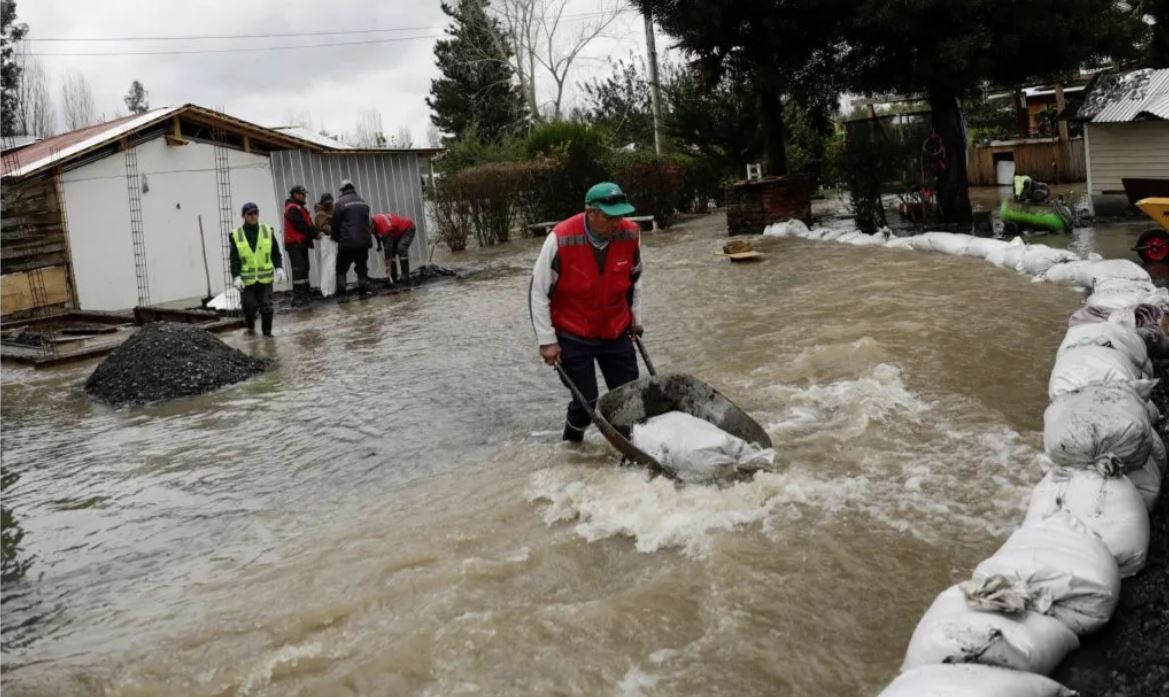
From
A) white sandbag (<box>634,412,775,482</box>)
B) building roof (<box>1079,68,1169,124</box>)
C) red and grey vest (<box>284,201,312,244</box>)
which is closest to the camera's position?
white sandbag (<box>634,412,775,482</box>)

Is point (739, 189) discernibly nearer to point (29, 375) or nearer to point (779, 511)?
point (29, 375)

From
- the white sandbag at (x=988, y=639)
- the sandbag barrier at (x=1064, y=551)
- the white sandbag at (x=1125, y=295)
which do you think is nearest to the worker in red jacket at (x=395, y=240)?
the white sandbag at (x=1125, y=295)

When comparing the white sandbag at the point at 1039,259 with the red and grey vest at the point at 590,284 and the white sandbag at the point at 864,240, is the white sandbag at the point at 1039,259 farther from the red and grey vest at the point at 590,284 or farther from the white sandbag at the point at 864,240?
the red and grey vest at the point at 590,284

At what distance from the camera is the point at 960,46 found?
13508 mm

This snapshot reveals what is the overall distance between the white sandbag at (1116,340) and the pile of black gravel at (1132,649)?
244 cm

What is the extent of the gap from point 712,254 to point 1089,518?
1187 centimetres

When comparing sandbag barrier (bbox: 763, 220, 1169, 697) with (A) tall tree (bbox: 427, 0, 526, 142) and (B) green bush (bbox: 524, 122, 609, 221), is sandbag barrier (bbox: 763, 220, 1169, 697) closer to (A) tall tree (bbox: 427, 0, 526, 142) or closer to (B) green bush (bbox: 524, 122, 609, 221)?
(B) green bush (bbox: 524, 122, 609, 221)

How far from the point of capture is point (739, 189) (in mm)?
17453

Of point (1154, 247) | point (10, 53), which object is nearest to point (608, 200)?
point (1154, 247)

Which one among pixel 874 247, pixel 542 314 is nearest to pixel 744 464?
pixel 542 314

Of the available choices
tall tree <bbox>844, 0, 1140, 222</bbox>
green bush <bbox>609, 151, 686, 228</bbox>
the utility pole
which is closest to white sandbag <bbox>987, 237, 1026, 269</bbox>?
tall tree <bbox>844, 0, 1140, 222</bbox>

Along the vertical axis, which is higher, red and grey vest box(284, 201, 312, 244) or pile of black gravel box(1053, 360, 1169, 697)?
red and grey vest box(284, 201, 312, 244)

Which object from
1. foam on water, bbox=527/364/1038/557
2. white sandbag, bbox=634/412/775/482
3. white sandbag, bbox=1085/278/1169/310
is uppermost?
white sandbag, bbox=1085/278/1169/310

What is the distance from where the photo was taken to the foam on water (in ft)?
14.4
